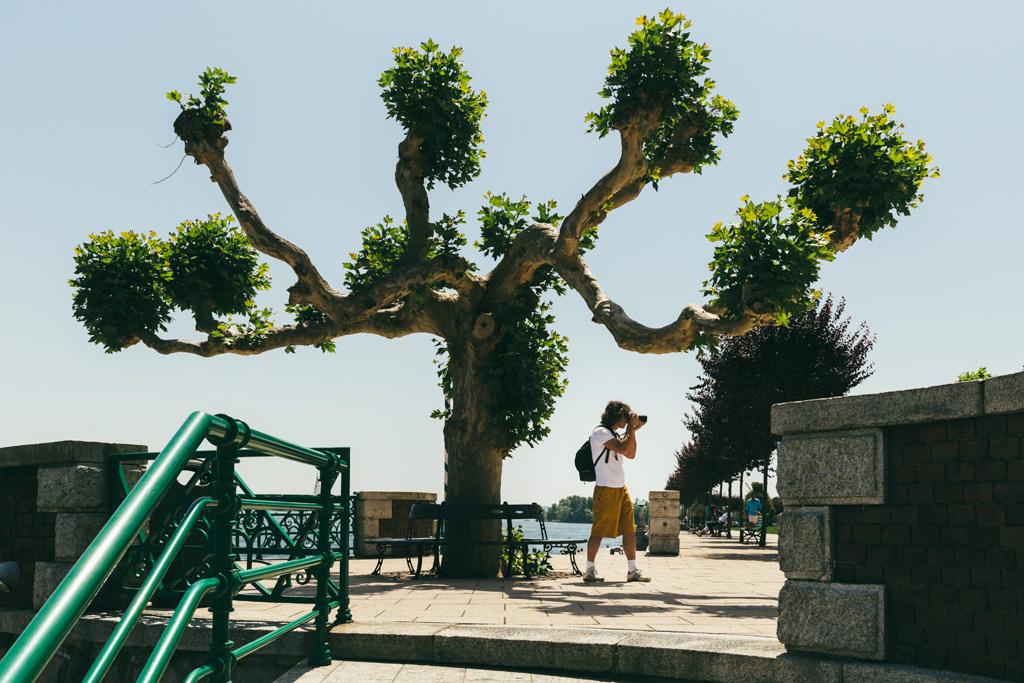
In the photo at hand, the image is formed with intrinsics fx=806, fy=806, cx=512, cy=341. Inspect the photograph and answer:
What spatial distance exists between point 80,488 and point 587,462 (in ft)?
17.0

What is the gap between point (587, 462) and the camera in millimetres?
9266

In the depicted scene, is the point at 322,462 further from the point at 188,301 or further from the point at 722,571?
the point at 188,301

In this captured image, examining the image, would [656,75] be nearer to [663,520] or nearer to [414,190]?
[414,190]

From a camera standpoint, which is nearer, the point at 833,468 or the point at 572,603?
the point at 833,468

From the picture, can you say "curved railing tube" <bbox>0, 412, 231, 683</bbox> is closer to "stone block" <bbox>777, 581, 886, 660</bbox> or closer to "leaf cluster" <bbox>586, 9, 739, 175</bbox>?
"stone block" <bbox>777, 581, 886, 660</bbox>

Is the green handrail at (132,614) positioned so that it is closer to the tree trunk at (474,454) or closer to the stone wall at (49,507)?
the stone wall at (49,507)

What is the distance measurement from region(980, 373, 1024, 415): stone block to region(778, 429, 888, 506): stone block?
2.22 feet

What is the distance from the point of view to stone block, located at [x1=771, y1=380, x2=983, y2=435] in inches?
171

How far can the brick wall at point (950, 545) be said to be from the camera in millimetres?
4082

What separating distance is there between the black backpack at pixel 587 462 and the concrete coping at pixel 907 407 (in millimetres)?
3996

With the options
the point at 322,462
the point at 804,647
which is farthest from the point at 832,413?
the point at 322,462

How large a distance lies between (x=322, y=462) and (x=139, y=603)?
2837 mm

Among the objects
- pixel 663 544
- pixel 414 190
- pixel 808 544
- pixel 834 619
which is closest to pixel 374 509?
pixel 663 544

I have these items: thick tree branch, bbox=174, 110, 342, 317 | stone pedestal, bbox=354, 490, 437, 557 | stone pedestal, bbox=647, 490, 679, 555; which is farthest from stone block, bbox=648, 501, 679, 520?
thick tree branch, bbox=174, 110, 342, 317
